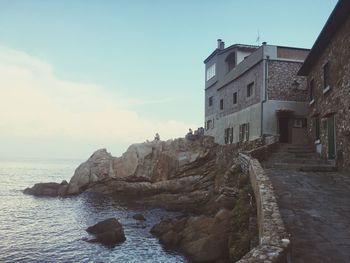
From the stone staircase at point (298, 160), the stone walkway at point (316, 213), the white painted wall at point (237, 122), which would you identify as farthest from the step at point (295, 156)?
the stone walkway at point (316, 213)

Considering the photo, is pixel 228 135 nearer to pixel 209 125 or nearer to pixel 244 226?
pixel 209 125

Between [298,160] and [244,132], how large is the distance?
9.53 m

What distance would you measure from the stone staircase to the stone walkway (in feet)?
5.80

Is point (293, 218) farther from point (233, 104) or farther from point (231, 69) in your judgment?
point (231, 69)

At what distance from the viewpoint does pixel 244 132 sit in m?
31.2

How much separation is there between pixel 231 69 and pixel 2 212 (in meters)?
26.7

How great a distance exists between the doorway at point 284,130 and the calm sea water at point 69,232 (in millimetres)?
11041

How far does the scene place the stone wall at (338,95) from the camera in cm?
1817

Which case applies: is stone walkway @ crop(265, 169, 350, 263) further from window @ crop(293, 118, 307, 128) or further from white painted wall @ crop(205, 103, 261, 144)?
white painted wall @ crop(205, 103, 261, 144)

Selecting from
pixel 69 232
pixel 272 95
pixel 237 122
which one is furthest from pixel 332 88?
pixel 69 232

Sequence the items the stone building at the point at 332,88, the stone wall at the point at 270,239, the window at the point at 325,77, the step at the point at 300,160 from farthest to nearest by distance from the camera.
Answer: the window at the point at 325,77 < the step at the point at 300,160 < the stone building at the point at 332,88 < the stone wall at the point at 270,239

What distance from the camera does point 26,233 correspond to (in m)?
24.1

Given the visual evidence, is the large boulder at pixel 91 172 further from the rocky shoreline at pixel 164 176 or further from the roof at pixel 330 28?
the roof at pixel 330 28

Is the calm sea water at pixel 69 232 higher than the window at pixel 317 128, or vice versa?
the window at pixel 317 128
